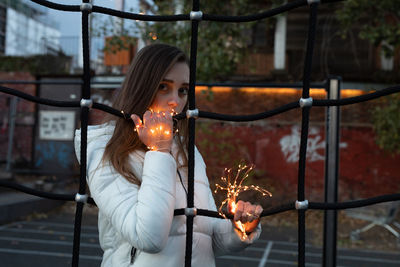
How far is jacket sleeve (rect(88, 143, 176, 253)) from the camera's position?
2.31 feet

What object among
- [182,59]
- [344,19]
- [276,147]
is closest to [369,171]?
[276,147]

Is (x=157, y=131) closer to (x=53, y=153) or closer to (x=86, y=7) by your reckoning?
(x=86, y=7)

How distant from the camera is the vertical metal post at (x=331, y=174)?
211 centimetres

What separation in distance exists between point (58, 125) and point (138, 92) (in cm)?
577

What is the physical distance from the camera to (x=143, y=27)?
3.82 meters

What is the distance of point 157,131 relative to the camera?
0.76 meters

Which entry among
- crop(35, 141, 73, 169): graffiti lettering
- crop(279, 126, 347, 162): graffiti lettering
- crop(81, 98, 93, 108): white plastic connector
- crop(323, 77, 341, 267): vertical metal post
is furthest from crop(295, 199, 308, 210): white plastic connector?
crop(35, 141, 73, 169): graffiti lettering

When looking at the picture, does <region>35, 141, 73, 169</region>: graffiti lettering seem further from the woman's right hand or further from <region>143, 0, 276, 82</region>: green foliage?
the woman's right hand

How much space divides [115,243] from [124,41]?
356 centimetres

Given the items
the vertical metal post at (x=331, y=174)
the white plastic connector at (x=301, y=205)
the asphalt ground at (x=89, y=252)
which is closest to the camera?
the white plastic connector at (x=301, y=205)

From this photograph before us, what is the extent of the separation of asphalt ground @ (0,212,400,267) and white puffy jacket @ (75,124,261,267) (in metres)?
2.63

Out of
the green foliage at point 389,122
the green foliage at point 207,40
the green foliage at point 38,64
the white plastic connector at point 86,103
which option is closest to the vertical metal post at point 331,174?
the white plastic connector at point 86,103

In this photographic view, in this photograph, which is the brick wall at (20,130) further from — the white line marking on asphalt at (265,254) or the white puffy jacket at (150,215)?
the white puffy jacket at (150,215)

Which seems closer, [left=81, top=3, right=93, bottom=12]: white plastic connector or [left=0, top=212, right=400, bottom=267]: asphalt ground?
[left=81, top=3, right=93, bottom=12]: white plastic connector
